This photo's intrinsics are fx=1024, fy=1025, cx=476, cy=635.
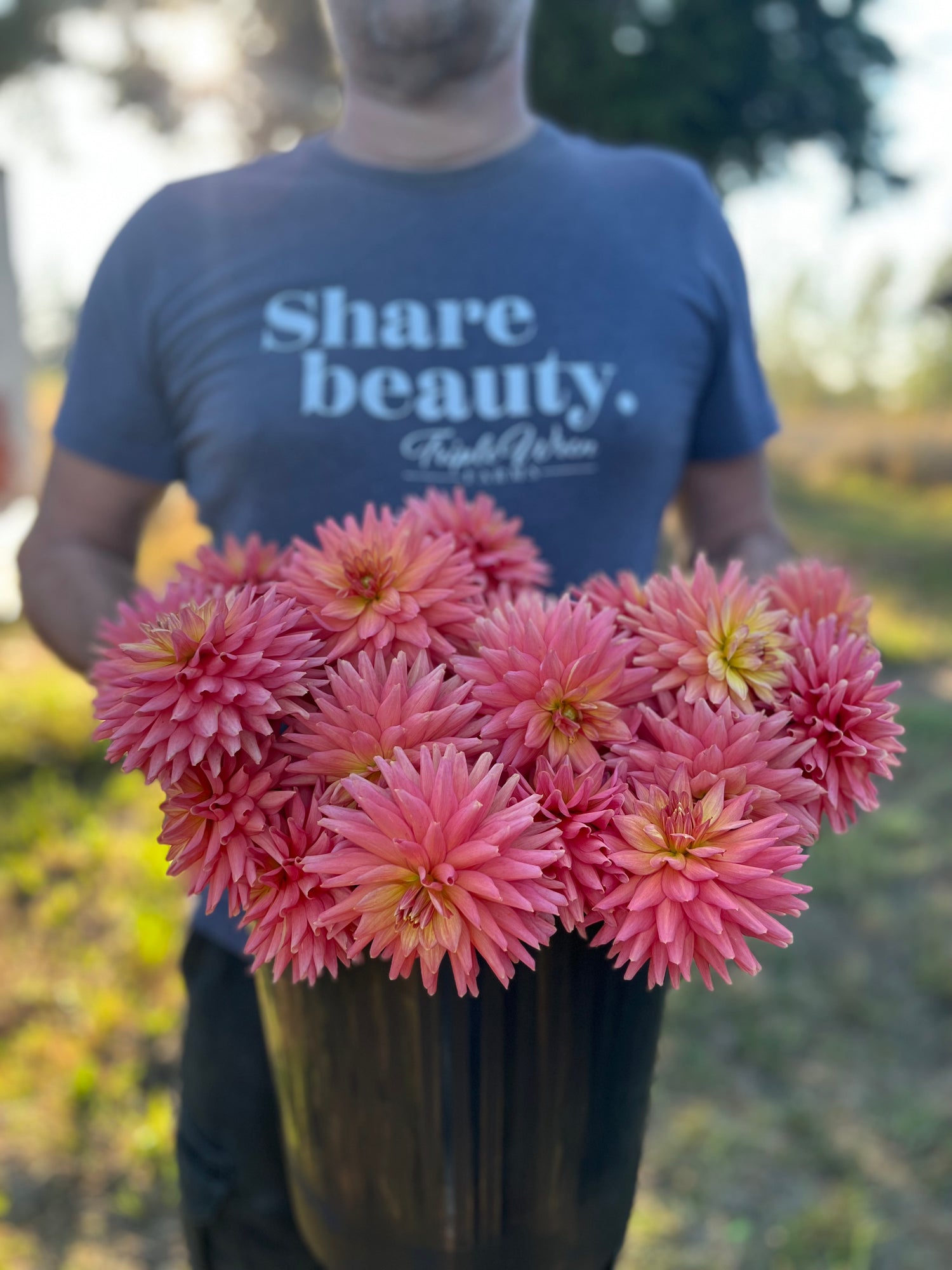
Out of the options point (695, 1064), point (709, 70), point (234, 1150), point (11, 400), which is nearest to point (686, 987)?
point (695, 1064)

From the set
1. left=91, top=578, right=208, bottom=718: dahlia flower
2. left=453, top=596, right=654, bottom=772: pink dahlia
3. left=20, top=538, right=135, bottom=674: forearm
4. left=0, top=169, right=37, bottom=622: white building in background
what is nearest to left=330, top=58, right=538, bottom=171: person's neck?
left=20, top=538, right=135, bottom=674: forearm

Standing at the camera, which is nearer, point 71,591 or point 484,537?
point 484,537

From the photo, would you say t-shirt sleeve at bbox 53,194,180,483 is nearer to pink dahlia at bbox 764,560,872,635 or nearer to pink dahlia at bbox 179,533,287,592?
pink dahlia at bbox 179,533,287,592

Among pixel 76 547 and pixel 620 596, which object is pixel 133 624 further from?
pixel 76 547

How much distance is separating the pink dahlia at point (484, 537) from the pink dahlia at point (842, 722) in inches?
10.6

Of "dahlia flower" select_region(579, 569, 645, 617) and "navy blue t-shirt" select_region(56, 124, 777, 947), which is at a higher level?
"navy blue t-shirt" select_region(56, 124, 777, 947)

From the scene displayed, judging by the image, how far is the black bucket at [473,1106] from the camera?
0.78 meters

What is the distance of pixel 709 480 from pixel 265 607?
104cm

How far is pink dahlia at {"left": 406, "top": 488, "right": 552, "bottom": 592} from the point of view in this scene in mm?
903

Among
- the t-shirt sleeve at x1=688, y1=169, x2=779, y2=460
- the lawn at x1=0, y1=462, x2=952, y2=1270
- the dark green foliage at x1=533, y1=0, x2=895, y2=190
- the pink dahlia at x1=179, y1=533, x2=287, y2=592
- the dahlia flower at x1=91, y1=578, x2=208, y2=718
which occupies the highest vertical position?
the dark green foliage at x1=533, y1=0, x2=895, y2=190

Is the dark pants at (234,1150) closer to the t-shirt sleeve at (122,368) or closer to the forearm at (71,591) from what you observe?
the forearm at (71,591)

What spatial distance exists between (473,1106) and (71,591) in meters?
0.90

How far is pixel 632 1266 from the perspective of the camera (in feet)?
7.44

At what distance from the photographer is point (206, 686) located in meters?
0.67
